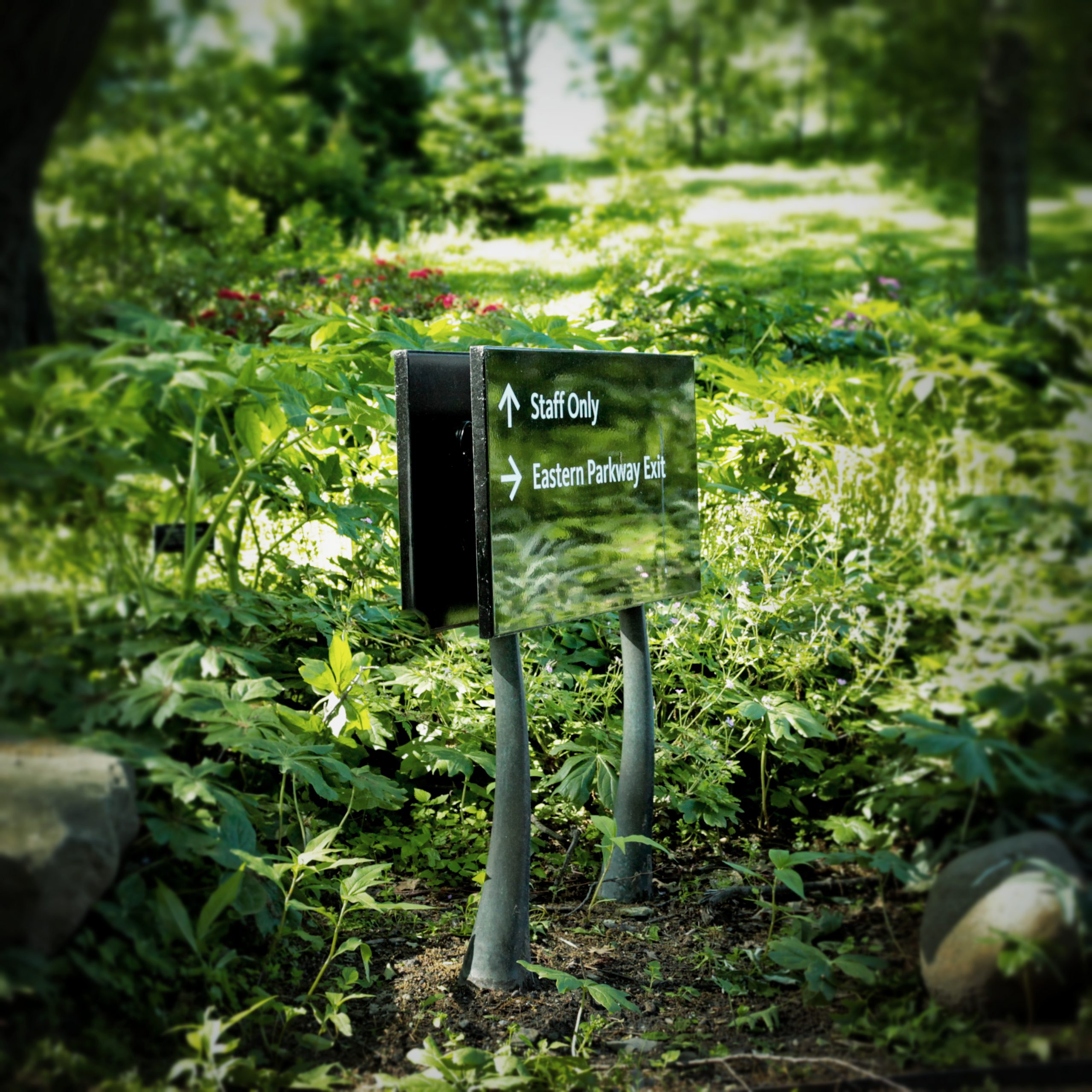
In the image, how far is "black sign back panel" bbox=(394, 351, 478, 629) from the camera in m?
2.44

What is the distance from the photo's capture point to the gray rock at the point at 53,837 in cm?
171

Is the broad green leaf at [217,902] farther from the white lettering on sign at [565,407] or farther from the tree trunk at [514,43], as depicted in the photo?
the tree trunk at [514,43]

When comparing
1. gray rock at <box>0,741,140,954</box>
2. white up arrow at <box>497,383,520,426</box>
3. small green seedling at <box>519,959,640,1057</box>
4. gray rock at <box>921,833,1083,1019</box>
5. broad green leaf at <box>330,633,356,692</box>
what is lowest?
small green seedling at <box>519,959,640,1057</box>

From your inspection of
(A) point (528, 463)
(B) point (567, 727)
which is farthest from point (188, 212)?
(B) point (567, 727)

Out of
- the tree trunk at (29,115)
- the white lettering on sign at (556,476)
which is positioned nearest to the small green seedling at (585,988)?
the white lettering on sign at (556,476)

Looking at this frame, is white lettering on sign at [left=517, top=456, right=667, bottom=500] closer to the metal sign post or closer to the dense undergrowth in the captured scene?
the metal sign post

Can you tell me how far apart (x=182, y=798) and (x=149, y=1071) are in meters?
0.47

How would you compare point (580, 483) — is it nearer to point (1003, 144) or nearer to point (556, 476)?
point (556, 476)

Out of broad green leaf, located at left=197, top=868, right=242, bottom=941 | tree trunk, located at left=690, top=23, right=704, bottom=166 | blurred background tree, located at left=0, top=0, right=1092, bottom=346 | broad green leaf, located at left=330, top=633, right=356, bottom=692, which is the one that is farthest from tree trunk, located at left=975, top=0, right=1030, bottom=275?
broad green leaf, located at left=197, top=868, right=242, bottom=941

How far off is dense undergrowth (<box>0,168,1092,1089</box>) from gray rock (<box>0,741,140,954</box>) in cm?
5

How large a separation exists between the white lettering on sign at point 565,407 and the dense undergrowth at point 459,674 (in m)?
0.48

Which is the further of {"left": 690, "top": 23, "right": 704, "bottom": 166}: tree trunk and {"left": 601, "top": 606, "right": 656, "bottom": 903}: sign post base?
{"left": 601, "top": 606, "right": 656, "bottom": 903}: sign post base

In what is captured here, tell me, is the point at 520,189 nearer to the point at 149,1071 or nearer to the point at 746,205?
the point at 746,205

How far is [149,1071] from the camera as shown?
186cm
